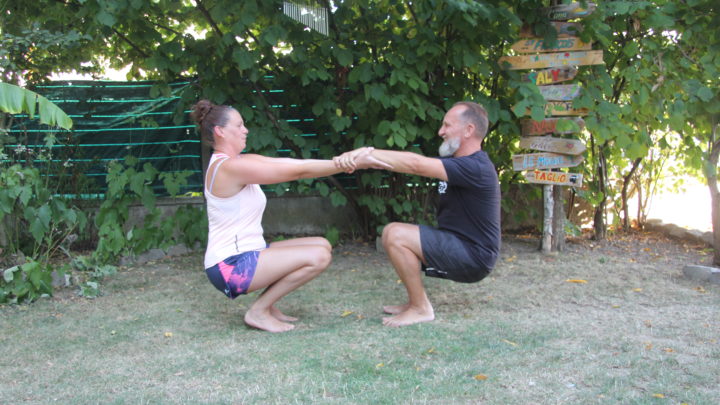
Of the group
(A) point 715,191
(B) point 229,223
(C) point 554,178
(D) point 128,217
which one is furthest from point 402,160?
(D) point 128,217

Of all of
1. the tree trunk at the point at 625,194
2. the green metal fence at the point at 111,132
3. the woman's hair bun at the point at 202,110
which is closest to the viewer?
the woman's hair bun at the point at 202,110

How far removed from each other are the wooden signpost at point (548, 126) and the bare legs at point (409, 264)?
8.41 feet

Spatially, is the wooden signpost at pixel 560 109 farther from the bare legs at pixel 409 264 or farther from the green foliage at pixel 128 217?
the green foliage at pixel 128 217

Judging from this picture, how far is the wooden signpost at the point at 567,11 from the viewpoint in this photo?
18.3ft

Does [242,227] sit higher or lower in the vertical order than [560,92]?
lower

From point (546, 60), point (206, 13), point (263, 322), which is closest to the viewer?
point (263, 322)

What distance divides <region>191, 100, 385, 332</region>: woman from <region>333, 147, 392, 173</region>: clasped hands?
0.20m

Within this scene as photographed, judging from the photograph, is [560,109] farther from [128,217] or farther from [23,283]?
[23,283]

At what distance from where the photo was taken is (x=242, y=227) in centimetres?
383

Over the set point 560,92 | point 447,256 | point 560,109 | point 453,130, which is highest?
point 560,92

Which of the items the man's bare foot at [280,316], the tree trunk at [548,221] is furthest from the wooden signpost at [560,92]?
the man's bare foot at [280,316]

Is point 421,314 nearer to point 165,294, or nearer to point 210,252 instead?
point 210,252

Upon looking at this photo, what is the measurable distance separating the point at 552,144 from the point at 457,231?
101 inches

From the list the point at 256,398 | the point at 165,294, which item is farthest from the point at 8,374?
the point at 165,294
